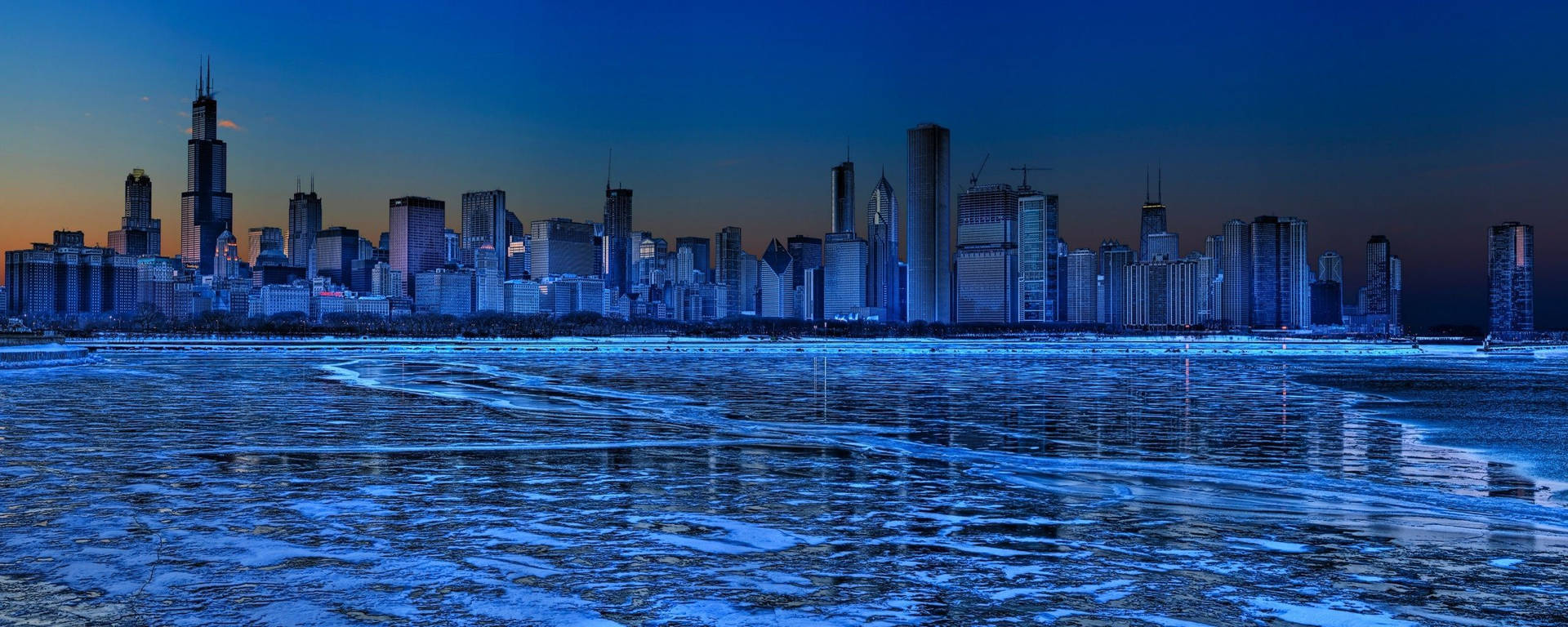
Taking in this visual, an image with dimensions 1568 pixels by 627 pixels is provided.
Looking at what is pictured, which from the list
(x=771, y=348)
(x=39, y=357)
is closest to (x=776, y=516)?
(x=39, y=357)

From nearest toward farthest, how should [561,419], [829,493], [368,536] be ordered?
[368,536] → [829,493] → [561,419]

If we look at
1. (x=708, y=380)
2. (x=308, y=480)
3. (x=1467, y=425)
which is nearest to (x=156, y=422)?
(x=308, y=480)

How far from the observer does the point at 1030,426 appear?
940 inches

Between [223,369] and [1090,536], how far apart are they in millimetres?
53373

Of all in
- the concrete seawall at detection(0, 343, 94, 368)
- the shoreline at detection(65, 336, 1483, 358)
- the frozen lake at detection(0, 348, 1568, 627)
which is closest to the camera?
the frozen lake at detection(0, 348, 1568, 627)

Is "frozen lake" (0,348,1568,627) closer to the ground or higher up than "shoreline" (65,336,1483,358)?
higher up

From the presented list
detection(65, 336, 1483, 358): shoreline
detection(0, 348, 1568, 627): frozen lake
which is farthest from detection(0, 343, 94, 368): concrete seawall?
detection(65, 336, 1483, 358): shoreline

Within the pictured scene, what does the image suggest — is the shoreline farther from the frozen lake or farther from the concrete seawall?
the frozen lake

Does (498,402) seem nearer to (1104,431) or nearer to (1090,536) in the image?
(1104,431)

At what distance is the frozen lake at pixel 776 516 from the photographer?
8.57 m

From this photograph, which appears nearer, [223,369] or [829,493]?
[829,493]

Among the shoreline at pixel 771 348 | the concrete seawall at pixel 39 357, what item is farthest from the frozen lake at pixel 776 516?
the shoreline at pixel 771 348

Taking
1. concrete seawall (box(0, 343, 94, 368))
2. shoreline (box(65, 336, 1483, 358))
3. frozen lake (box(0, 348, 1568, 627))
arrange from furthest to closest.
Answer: shoreline (box(65, 336, 1483, 358)) → concrete seawall (box(0, 343, 94, 368)) → frozen lake (box(0, 348, 1568, 627))

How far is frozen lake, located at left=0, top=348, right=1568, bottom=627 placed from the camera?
8.57 m
